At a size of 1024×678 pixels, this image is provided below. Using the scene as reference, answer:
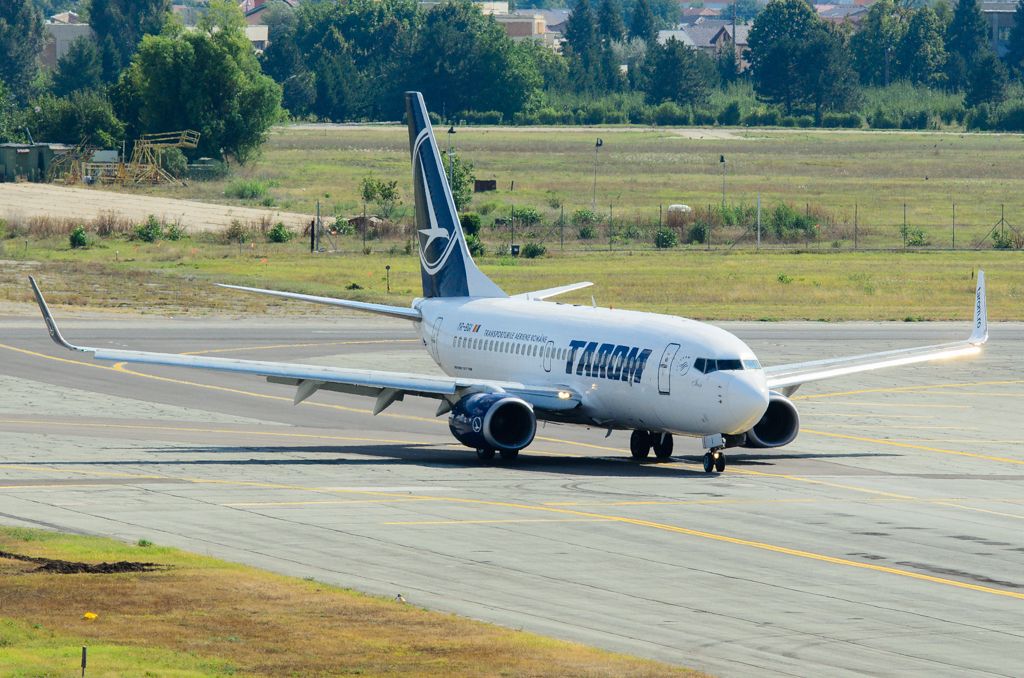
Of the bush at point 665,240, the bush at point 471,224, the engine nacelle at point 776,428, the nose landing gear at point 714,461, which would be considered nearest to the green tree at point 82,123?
the bush at point 471,224

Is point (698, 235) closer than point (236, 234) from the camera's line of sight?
No

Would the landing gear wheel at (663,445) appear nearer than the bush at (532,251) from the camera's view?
Yes

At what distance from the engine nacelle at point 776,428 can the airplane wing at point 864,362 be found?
1.23 meters

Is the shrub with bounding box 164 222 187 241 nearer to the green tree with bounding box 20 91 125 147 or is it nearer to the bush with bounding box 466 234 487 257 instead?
the bush with bounding box 466 234 487 257

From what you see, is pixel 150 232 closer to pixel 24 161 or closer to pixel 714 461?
pixel 24 161

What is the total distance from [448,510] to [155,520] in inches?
284

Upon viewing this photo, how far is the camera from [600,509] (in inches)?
1670

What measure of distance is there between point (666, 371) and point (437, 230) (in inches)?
640

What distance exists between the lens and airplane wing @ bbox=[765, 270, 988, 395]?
177 ft

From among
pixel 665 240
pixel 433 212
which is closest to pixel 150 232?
pixel 665 240

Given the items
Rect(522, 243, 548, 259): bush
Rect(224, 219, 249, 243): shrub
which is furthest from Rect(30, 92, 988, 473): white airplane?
Rect(224, 219, 249, 243): shrub

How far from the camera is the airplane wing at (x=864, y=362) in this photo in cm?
5393

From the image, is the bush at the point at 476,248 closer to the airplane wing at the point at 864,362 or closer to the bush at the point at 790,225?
the bush at the point at 790,225

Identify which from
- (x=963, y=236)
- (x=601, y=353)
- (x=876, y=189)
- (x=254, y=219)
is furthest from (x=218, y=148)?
(x=601, y=353)
